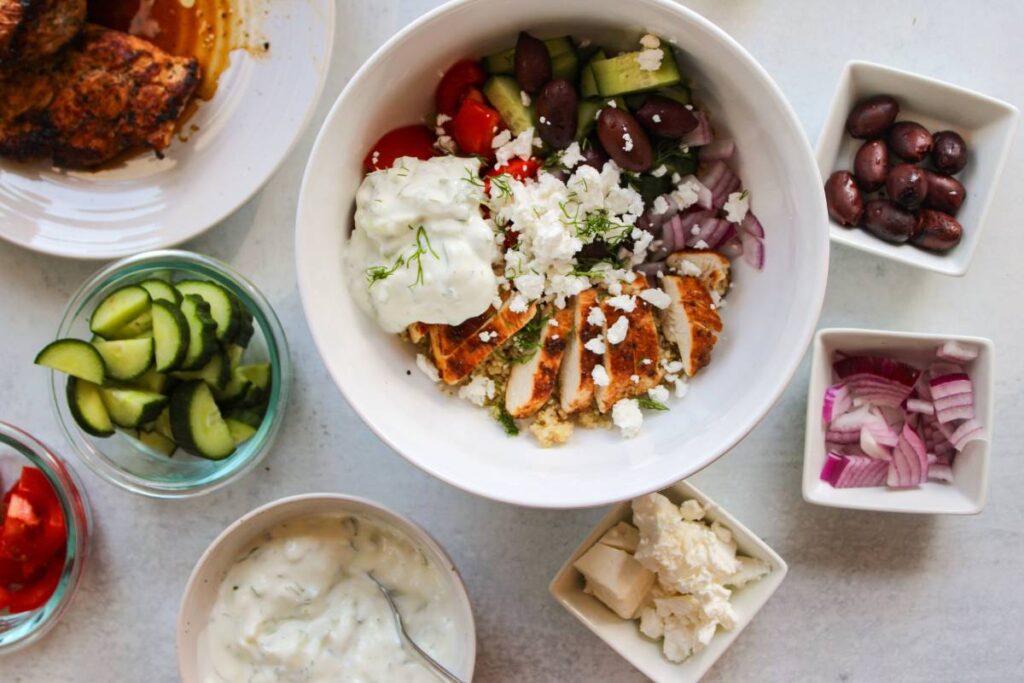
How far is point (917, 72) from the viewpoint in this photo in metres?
2.33

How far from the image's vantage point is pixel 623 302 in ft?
6.30

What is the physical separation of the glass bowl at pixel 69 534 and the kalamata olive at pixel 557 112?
1.48 meters

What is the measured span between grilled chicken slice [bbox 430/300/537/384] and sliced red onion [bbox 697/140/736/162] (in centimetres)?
49

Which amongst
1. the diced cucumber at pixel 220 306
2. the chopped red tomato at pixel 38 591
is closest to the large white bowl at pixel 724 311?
the diced cucumber at pixel 220 306

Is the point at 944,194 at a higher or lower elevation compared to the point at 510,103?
lower

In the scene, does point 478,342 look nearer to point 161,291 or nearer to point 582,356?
point 582,356

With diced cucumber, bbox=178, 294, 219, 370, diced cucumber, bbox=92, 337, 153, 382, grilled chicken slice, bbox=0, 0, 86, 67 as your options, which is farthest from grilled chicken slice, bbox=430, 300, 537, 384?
grilled chicken slice, bbox=0, 0, 86, 67

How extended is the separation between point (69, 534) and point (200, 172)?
95cm

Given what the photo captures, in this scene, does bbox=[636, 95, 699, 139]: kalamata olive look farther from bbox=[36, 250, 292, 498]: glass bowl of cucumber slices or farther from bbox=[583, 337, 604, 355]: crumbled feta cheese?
bbox=[36, 250, 292, 498]: glass bowl of cucumber slices

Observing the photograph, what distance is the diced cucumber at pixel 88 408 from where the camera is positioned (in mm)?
2154

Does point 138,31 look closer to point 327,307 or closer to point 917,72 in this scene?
point 327,307

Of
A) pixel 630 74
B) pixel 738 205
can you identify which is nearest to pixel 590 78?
pixel 630 74

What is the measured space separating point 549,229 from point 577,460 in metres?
0.49

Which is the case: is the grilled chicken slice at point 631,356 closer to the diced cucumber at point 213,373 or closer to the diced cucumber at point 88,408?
the diced cucumber at point 213,373
